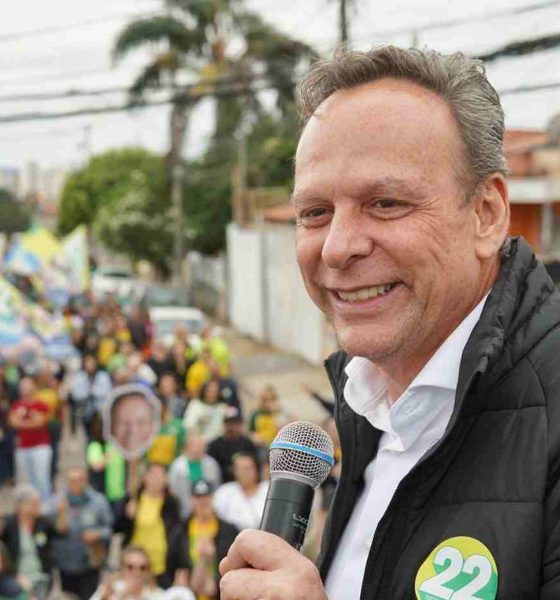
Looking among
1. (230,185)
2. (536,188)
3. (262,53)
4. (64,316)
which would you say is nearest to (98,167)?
(230,185)

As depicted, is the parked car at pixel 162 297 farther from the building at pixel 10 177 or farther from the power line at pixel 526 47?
the building at pixel 10 177

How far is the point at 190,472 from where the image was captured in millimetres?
7184

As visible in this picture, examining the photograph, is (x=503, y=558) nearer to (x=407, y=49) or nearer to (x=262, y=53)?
(x=407, y=49)

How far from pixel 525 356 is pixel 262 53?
2168 cm

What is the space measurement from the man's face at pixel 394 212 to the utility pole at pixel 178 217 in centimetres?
2798

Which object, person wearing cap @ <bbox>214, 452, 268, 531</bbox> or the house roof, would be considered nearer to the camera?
person wearing cap @ <bbox>214, 452, 268, 531</bbox>

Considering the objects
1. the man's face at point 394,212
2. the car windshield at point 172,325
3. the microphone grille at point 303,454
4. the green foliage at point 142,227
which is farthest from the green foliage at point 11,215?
the man's face at point 394,212

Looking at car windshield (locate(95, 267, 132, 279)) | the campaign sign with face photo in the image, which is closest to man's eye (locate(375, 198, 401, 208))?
the campaign sign with face photo

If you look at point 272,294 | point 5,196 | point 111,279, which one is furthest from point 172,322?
point 5,196

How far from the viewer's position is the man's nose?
58.9 inches

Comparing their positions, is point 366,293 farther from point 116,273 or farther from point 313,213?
point 116,273

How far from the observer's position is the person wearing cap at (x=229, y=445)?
25.2ft

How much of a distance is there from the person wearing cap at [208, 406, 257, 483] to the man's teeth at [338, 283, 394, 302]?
610cm

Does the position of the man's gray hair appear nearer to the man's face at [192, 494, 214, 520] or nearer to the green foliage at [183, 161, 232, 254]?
the man's face at [192, 494, 214, 520]
